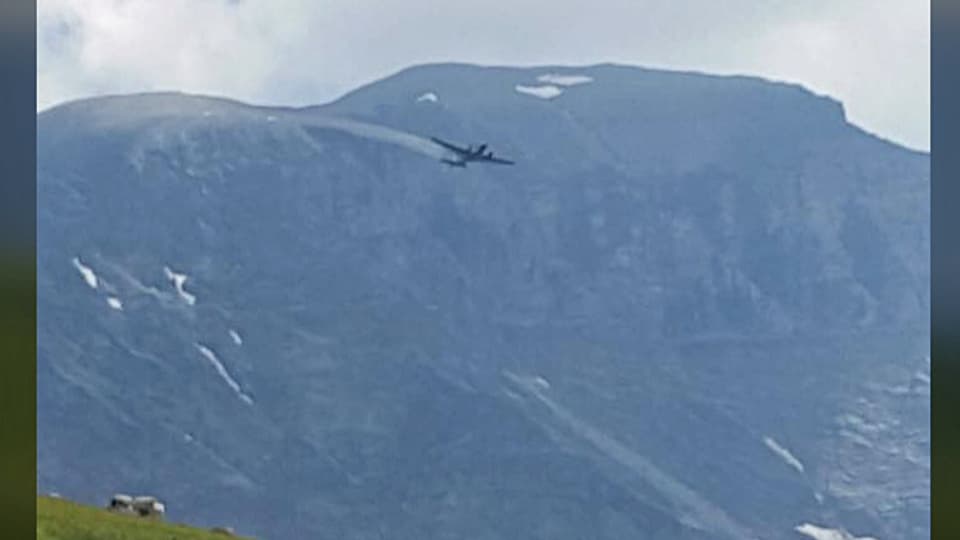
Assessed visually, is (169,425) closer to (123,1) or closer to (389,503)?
(389,503)

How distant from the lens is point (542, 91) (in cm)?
924

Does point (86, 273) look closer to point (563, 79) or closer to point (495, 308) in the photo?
point (495, 308)

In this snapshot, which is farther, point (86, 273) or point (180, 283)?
point (180, 283)

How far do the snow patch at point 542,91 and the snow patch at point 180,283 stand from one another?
175 centimetres

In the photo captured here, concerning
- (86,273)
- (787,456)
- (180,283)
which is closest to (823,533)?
(787,456)

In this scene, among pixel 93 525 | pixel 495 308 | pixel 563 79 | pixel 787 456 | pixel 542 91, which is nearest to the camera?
pixel 93 525

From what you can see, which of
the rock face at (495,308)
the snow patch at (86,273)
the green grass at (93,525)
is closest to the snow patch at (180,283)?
the rock face at (495,308)

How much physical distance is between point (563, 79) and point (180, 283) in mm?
1978

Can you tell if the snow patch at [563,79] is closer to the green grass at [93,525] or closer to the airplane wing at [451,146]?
the airplane wing at [451,146]

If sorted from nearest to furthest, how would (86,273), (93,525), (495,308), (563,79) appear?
(93,525), (86,273), (563,79), (495,308)

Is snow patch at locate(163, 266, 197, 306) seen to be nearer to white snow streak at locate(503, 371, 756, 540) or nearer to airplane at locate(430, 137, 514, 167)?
airplane at locate(430, 137, 514, 167)

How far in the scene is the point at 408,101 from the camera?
903 centimetres

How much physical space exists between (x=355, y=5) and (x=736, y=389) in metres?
2.39

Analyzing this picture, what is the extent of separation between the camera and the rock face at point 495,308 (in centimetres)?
901
